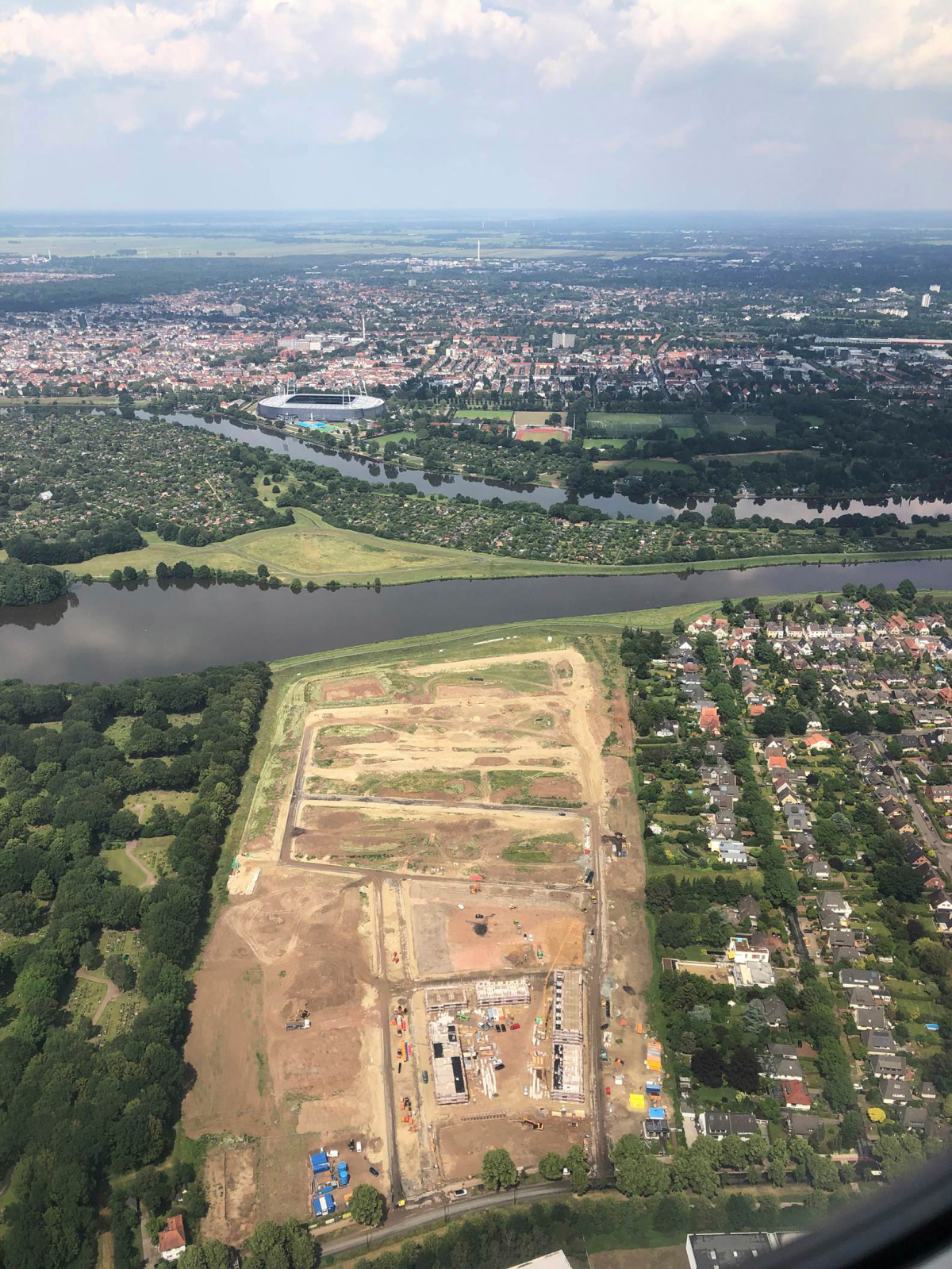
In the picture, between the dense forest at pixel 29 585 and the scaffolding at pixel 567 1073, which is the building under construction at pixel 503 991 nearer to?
the scaffolding at pixel 567 1073

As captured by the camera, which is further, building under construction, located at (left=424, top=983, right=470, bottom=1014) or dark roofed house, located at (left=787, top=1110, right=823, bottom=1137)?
building under construction, located at (left=424, top=983, right=470, bottom=1014)

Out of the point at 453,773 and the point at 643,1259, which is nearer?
the point at 643,1259

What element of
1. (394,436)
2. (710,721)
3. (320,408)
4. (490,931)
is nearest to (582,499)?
(394,436)

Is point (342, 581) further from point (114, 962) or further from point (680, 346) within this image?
point (680, 346)

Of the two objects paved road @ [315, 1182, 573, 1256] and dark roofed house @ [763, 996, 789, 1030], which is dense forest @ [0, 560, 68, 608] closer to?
paved road @ [315, 1182, 573, 1256]

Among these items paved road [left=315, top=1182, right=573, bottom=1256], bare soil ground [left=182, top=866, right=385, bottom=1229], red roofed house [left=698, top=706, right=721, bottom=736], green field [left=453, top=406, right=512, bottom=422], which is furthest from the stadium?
paved road [left=315, top=1182, right=573, bottom=1256]

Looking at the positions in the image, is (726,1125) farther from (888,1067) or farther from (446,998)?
(446,998)
